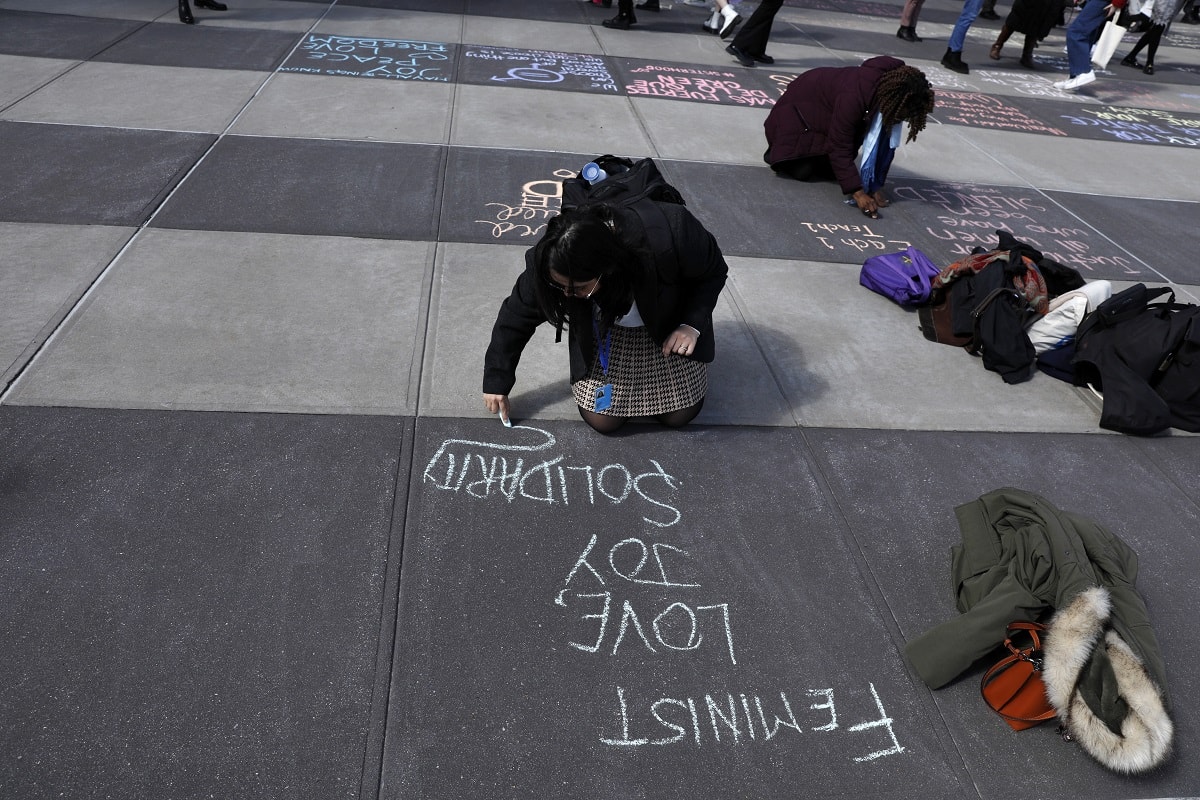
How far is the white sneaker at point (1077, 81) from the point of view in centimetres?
1041

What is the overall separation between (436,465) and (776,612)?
149cm

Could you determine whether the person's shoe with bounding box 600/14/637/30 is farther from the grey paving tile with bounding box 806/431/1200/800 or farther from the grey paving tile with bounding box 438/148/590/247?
the grey paving tile with bounding box 806/431/1200/800

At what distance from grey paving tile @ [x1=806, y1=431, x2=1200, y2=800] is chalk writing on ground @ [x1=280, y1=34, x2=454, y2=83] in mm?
6350

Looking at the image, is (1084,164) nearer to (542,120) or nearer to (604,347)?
(542,120)

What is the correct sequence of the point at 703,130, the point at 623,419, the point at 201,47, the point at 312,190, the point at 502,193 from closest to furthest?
the point at 623,419 → the point at 312,190 → the point at 502,193 → the point at 703,130 → the point at 201,47

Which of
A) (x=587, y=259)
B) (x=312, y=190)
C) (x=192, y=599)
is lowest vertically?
(x=192, y=599)

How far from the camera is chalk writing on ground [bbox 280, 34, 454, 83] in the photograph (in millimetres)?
8258

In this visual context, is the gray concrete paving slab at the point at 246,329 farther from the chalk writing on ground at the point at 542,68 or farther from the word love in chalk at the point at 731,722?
the chalk writing on ground at the point at 542,68

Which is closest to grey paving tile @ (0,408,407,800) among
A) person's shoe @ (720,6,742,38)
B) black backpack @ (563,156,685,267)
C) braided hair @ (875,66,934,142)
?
black backpack @ (563,156,685,267)

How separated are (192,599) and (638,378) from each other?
1.91 meters

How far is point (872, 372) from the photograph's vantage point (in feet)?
14.7

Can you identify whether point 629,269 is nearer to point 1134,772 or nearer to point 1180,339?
point 1134,772

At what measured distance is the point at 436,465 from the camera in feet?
11.4

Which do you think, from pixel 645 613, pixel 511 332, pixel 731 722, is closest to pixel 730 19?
pixel 511 332
